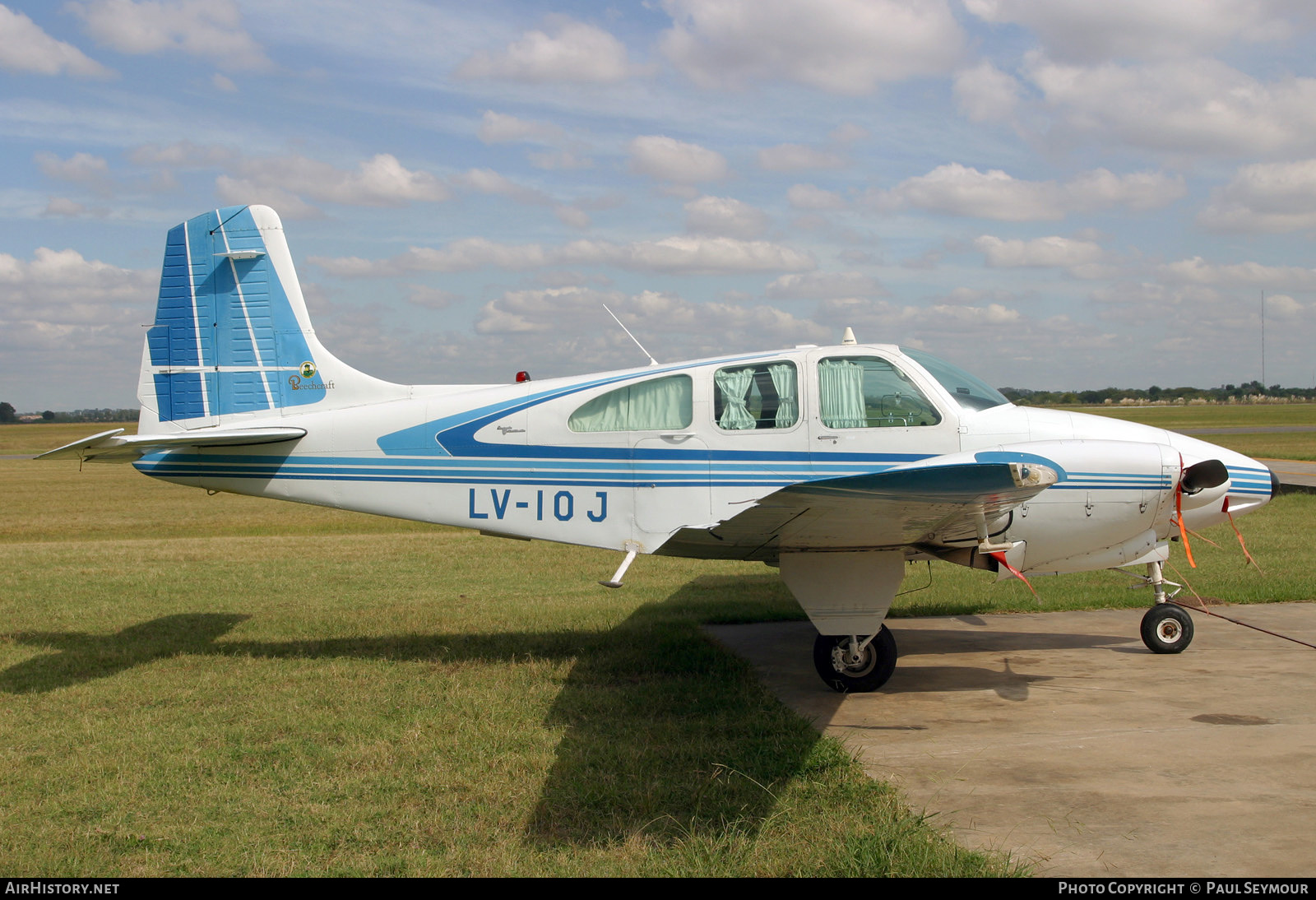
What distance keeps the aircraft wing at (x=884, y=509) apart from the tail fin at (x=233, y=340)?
3.79 meters

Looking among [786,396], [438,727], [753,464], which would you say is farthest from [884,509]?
[438,727]

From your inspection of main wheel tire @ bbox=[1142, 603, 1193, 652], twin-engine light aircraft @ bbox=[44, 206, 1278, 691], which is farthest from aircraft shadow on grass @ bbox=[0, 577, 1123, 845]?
twin-engine light aircraft @ bbox=[44, 206, 1278, 691]

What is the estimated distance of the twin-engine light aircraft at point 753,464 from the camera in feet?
21.5

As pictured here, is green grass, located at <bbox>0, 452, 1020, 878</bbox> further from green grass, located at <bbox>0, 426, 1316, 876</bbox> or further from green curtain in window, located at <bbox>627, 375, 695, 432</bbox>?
green curtain in window, located at <bbox>627, 375, 695, 432</bbox>

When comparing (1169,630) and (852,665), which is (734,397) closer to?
(852,665)

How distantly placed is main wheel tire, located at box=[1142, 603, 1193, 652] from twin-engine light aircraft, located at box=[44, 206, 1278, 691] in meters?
0.01

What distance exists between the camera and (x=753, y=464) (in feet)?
22.0

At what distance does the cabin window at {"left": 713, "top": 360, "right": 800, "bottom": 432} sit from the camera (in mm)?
6758

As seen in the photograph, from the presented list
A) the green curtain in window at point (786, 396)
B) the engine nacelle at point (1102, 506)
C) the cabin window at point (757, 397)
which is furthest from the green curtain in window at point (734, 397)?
the engine nacelle at point (1102, 506)

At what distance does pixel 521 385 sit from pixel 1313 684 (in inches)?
251

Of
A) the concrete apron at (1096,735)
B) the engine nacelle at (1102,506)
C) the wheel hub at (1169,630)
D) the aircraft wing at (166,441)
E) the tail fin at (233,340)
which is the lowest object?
the concrete apron at (1096,735)

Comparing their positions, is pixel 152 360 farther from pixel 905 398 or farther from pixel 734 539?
pixel 905 398

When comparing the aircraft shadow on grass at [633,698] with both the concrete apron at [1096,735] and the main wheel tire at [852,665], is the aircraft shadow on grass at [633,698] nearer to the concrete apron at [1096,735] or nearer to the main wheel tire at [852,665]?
the main wheel tire at [852,665]

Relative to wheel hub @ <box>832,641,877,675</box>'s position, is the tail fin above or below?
above
